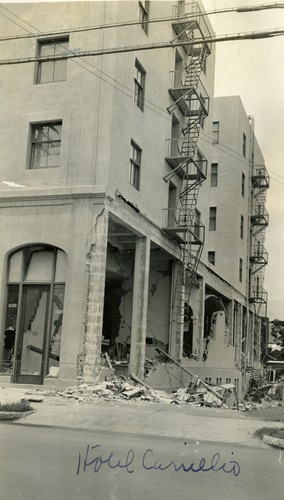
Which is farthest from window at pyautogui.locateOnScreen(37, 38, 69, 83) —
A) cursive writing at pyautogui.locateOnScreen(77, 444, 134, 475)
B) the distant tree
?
the distant tree

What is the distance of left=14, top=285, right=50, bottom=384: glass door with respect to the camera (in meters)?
19.9

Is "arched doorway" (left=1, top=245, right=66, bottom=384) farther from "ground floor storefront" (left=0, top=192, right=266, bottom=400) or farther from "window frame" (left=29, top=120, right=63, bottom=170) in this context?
"window frame" (left=29, top=120, right=63, bottom=170)

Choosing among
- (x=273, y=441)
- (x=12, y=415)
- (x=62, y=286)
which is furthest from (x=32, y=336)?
(x=273, y=441)

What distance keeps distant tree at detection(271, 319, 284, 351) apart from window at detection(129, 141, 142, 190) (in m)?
52.4

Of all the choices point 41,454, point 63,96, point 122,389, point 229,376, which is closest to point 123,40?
point 63,96

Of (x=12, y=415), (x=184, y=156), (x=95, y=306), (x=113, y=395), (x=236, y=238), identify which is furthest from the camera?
(x=236, y=238)

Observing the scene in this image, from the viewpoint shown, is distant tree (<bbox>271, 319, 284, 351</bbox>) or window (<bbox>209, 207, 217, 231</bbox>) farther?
→ distant tree (<bbox>271, 319, 284, 351</bbox>)

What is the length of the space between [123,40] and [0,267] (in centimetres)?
957

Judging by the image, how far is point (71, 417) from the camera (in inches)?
500

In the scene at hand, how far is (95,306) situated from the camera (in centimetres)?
1906

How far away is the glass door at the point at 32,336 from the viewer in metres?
19.9

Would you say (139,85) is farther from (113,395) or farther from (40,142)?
(113,395)

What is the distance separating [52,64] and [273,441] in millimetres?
16753

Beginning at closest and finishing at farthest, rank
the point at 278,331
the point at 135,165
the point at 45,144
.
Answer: the point at 45,144, the point at 135,165, the point at 278,331
